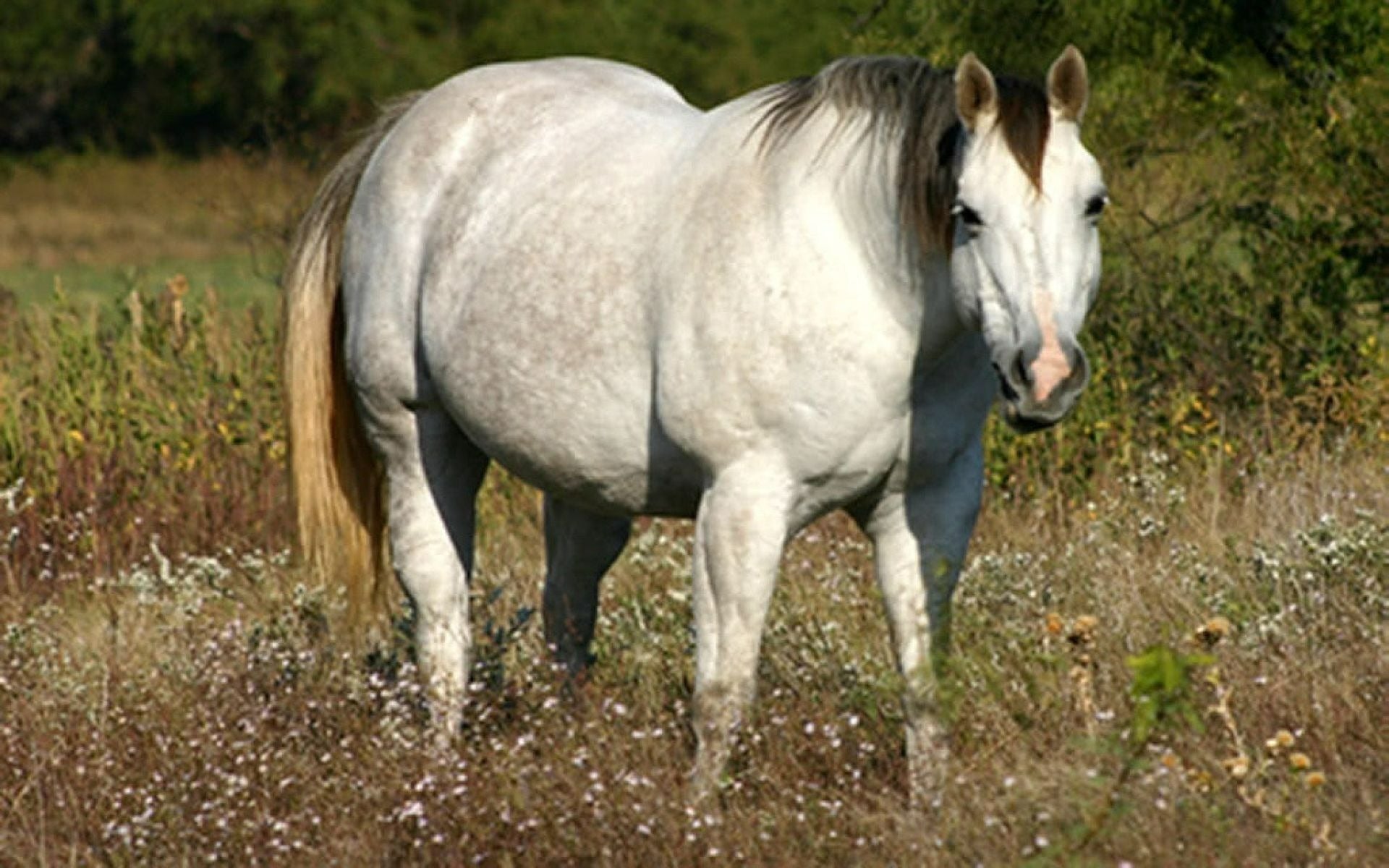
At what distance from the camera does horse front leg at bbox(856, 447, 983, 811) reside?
15.5 ft

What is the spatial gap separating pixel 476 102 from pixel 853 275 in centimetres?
167

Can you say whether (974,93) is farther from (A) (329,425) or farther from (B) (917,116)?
(A) (329,425)

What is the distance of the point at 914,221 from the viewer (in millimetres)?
4402

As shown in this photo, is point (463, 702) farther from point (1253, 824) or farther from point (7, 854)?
point (1253, 824)

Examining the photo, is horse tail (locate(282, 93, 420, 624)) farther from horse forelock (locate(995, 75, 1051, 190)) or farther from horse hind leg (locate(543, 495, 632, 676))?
horse forelock (locate(995, 75, 1051, 190))

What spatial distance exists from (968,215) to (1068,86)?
0.31 m

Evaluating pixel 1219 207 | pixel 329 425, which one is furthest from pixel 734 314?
pixel 1219 207

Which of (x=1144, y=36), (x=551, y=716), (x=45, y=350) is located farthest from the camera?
(x=45, y=350)

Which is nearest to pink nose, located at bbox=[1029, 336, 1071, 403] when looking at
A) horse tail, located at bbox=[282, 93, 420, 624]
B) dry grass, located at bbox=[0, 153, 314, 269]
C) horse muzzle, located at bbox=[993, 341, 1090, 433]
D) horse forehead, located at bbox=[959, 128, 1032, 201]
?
horse muzzle, located at bbox=[993, 341, 1090, 433]

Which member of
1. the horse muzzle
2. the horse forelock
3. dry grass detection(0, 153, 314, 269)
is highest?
the horse forelock

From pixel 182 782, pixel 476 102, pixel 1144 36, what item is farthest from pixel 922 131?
pixel 1144 36

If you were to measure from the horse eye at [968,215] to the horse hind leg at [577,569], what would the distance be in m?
1.98

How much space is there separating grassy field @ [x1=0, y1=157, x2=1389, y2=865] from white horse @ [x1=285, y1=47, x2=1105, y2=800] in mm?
311

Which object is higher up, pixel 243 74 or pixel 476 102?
pixel 476 102
